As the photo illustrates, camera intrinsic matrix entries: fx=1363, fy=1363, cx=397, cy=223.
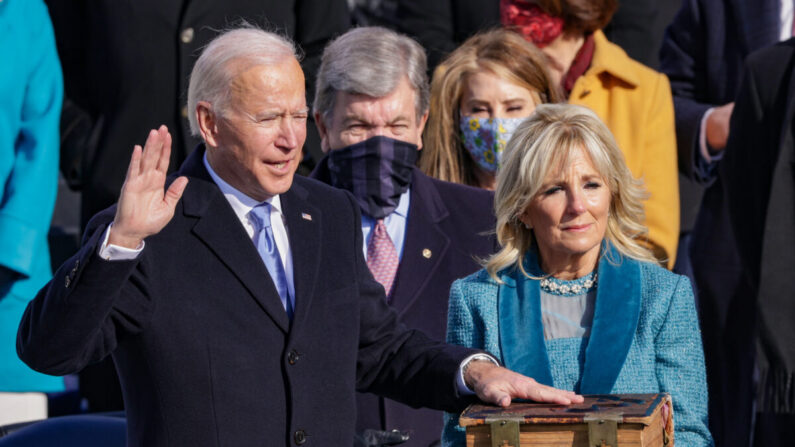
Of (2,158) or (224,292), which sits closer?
(224,292)

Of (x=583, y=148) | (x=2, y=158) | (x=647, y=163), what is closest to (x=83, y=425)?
(x=583, y=148)

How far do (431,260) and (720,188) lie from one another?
162 centimetres

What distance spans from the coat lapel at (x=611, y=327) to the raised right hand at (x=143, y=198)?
129cm

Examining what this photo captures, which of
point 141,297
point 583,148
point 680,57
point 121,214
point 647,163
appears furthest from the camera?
point 680,57

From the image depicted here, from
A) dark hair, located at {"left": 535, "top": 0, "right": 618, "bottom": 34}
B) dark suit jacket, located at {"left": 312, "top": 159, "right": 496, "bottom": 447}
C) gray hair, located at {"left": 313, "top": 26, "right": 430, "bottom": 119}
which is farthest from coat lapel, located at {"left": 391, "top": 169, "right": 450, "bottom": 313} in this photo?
dark hair, located at {"left": 535, "top": 0, "right": 618, "bottom": 34}

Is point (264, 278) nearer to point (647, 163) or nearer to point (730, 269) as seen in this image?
point (647, 163)

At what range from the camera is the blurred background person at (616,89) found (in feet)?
17.9

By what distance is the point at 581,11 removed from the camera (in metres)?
5.73

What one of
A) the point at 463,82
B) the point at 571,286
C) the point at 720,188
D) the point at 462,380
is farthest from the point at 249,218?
the point at 720,188

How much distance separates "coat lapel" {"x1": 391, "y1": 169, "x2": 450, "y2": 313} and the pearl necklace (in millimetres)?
729

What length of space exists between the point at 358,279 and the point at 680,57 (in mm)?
2947

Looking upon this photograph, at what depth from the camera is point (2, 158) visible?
5188 mm

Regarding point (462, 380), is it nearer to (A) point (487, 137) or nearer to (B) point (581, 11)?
(A) point (487, 137)

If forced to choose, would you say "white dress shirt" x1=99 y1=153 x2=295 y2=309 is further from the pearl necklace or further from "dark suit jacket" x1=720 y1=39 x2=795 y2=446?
"dark suit jacket" x1=720 y1=39 x2=795 y2=446
